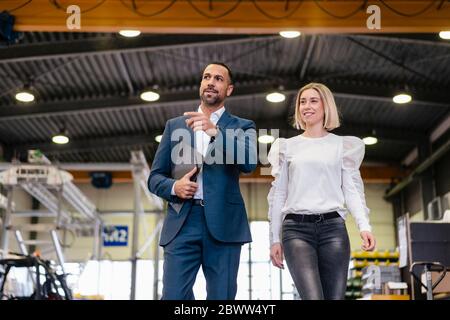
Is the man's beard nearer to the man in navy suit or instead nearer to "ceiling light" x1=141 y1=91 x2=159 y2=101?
the man in navy suit

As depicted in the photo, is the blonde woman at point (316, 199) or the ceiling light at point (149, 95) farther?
the ceiling light at point (149, 95)

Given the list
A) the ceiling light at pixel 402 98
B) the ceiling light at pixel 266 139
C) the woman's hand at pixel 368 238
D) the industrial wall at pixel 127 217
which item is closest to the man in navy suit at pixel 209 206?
the ceiling light at pixel 266 139

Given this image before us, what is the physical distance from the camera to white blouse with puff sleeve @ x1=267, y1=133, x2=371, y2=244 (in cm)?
288

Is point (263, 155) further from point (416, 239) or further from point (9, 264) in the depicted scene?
point (9, 264)

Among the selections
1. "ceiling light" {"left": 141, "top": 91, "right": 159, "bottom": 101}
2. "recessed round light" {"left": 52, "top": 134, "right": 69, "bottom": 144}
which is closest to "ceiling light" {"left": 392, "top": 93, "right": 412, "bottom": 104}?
"ceiling light" {"left": 141, "top": 91, "right": 159, "bottom": 101}

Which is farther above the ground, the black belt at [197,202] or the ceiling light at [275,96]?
the ceiling light at [275,96]

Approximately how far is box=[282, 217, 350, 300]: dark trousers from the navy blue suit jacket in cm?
20

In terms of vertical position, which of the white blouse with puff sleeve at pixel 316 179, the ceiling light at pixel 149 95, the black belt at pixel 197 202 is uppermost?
the ceiling light at pixel 149 95

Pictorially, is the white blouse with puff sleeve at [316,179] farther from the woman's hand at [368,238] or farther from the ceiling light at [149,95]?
the ceiling light at [149,95]

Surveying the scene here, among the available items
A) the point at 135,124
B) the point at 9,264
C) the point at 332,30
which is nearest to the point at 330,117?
the point at 332,30

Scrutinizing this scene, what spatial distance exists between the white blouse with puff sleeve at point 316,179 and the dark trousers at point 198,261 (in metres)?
0.34

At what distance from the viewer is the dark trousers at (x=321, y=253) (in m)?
2.77

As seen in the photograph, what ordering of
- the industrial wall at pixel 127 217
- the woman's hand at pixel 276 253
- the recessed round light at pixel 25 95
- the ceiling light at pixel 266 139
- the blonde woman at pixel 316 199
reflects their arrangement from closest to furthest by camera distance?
1. the blonde woman at pixel 316 199
2. the woman's hand at pixel 276 253
3. the ceiling light at pixel 266 139
4. the recessed round light at pixel 25 95
5. the industrial wall at pixel 127 217
